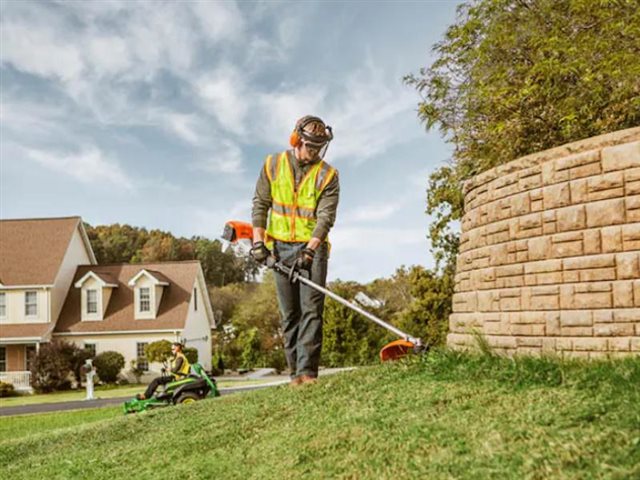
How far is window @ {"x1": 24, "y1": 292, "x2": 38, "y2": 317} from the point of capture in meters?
30.5

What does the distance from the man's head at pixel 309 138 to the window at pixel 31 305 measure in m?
27.0

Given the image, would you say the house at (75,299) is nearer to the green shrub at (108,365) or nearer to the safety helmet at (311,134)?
the green shrub at (108,365)

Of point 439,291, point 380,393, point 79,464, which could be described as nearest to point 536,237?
point 380,393

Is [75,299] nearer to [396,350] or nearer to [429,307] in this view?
[429,307]

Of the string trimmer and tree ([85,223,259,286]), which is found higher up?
tree ([85,223,259,286])

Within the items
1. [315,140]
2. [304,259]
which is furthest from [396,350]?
[315,140]

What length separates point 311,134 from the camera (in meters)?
6.42

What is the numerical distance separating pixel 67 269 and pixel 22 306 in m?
2.50

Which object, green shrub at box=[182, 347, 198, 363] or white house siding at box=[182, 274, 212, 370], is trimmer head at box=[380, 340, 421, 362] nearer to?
green shrub at box=[182, 347, 198, 363]

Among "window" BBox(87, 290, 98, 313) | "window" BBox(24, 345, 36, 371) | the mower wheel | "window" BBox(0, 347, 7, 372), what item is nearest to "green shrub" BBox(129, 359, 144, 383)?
"window" BBox(87, 290, 98, 313)

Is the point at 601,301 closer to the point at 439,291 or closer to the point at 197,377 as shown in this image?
the point at 197,377

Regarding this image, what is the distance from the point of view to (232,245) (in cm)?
Result: 723

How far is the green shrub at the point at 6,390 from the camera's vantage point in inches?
1081

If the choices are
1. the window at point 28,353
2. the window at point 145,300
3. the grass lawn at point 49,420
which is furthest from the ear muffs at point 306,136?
the window at point 28,353
